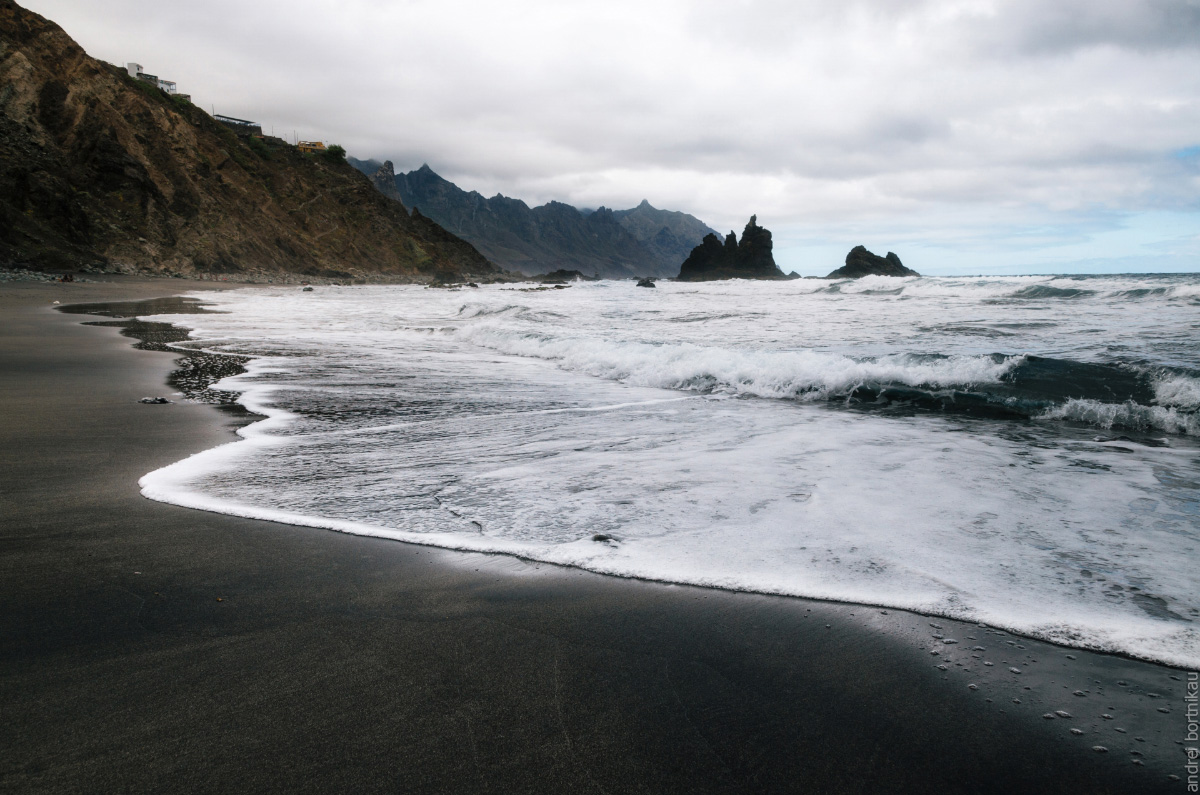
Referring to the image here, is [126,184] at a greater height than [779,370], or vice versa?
[126,184]

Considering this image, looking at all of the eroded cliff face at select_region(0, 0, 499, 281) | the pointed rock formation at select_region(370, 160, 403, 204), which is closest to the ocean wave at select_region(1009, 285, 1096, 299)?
the eroded cliff face at select_region(0, 0, 499, 281)

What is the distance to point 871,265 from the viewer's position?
3696 inches

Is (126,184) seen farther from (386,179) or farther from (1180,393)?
(386,179)

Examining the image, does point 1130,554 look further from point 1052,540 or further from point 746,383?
point 746,383

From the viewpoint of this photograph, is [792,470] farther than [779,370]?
No

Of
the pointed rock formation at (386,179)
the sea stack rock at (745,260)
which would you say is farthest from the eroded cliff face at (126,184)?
the pointed rock formation at (386,179)

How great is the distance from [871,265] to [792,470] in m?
100

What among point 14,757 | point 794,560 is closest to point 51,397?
point 14,757

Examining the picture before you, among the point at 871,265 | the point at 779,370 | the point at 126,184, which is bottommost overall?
the point at 779,370

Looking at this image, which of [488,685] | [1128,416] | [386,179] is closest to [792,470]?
[488,685]

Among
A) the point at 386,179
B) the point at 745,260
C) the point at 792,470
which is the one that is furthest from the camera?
the point at 386,179

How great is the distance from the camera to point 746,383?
792 centimetres

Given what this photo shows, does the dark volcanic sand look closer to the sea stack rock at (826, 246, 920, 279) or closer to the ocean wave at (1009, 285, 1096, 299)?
the ocean wave at (1009, 285, 1096, 299)

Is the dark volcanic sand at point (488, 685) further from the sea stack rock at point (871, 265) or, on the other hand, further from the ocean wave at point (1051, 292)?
the sea stack rock at point (871, 265)
